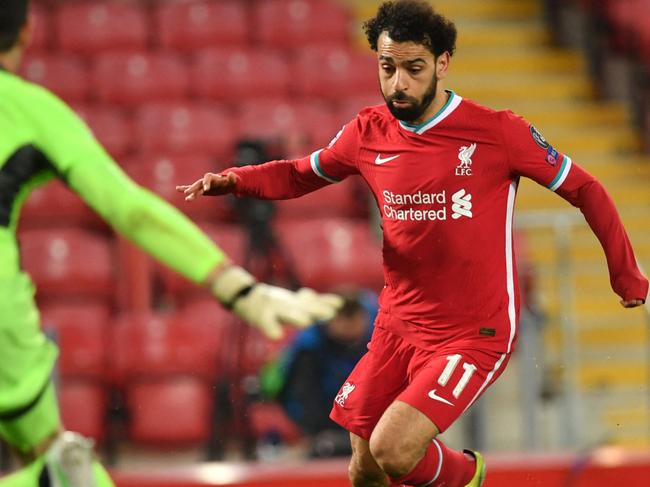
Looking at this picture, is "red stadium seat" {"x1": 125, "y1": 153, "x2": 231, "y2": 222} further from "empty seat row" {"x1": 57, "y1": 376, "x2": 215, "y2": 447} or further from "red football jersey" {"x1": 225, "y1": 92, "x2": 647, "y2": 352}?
"red football jersey" {"x1": 225, "y1": 92, "x2": 647, "y2": 352}

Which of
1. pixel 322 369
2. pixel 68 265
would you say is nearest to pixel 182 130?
pixel 68 265

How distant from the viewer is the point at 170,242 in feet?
10.1

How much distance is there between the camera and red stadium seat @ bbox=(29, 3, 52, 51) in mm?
9758

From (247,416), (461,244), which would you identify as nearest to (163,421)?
(247,416)

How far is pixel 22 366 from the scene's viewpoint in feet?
10.5

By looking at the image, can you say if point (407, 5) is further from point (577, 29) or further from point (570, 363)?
point (577, 29)

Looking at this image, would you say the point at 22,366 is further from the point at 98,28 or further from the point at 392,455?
the point at 98,28

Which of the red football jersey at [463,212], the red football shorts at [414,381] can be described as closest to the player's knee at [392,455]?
the red football shorts at [414,381]

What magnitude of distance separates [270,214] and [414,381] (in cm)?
290

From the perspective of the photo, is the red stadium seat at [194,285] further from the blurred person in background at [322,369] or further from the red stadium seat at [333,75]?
the red stadium seat at [333,75]

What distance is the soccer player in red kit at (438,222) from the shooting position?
4.05 meters

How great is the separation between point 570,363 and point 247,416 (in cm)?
175

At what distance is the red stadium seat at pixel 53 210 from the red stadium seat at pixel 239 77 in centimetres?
175

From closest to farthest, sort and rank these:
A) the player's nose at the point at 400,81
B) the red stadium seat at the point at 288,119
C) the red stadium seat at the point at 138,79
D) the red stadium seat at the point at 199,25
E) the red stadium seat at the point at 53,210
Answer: the player's nose at the point at 400,81, the red stadium seat at the point at 53,210, the red stadium seat at the point at 288,119, the red stadium seat at the point at 138,79, the red stadium seat at the point at 199,25
